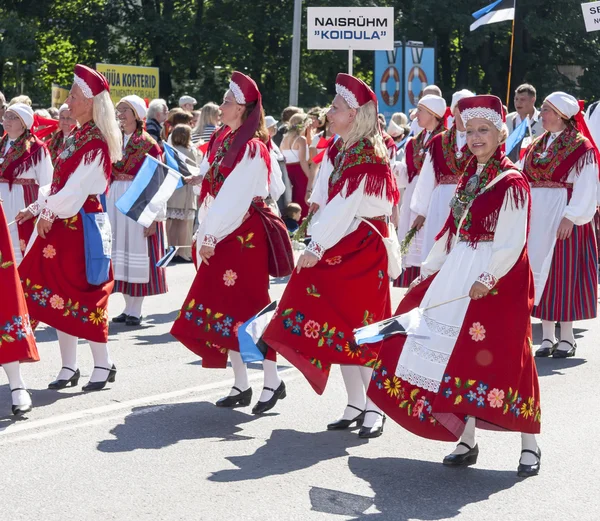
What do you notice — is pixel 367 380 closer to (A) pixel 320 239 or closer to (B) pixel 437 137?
(A) pixel 320 239

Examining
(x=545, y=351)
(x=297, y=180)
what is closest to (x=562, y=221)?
(x=545, y=351)

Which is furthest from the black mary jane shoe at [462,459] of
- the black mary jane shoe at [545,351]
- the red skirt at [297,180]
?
the red skirt at [297,180]

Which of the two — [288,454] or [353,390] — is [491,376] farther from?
[353,390]

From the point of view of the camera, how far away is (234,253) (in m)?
6.85

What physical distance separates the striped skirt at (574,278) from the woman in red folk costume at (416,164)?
1.12 meters

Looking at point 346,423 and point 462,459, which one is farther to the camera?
point 346,423

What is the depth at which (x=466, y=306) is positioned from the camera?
18.1 ft

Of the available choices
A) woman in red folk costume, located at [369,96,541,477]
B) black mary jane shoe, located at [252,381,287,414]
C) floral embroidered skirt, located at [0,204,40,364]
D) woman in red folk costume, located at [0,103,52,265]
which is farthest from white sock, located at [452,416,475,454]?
woman in red folk costume, located at [0,103,52,265]

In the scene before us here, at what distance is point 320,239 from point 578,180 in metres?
3.11

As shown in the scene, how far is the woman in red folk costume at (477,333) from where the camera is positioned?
17.6 feet

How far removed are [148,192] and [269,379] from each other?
8.02ft

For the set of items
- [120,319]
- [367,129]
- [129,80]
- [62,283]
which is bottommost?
[120,319]

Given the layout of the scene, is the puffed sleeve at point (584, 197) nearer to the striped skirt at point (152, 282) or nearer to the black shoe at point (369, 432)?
the black shoe at point (369, 432)

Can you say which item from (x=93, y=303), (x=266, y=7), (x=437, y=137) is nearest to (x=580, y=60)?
(x=266, y=7)
